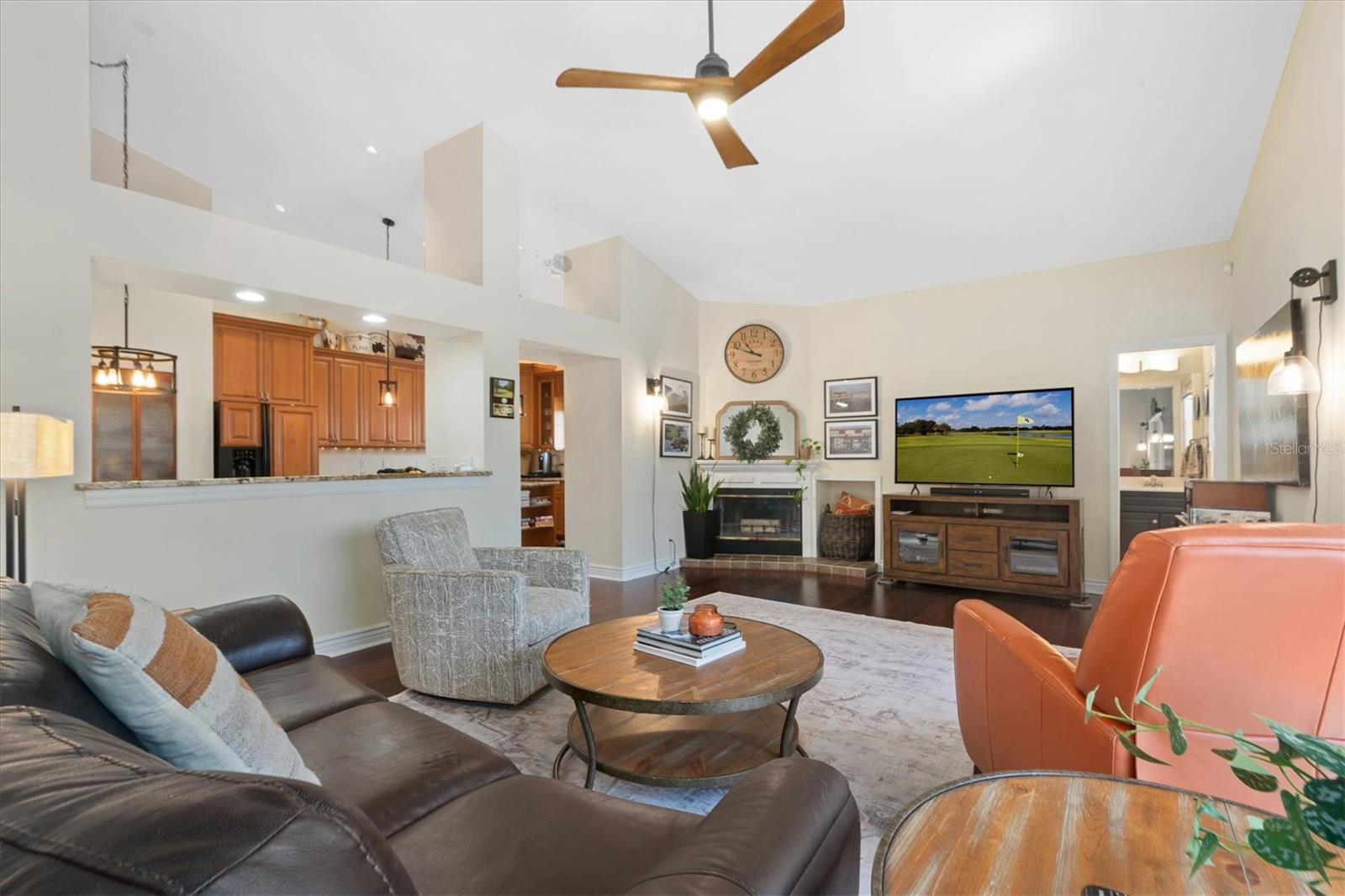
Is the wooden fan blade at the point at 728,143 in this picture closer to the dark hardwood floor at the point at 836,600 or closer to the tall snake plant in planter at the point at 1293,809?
the tall snake plant in planter at the point at 1293,809

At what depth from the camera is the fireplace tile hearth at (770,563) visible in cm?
590

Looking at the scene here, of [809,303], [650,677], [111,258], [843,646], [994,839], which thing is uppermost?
[809,303]

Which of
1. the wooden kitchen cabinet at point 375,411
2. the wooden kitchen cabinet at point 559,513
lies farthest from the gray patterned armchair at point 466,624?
the wooden kitchen cabinet at point 559,513

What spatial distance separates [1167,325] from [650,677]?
5.06 m

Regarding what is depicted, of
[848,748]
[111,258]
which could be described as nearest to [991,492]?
[848,748]

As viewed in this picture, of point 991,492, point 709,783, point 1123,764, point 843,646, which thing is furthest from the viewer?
point 991,492

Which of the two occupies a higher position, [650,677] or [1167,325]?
[1167,325]

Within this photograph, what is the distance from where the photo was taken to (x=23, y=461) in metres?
2.10

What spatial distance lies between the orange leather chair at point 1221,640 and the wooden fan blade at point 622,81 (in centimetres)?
232

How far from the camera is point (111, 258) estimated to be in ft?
9.39

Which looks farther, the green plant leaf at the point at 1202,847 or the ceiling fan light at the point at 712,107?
the ceiling fan light at the point at 712,107

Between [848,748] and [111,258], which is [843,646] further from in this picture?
[111,258]

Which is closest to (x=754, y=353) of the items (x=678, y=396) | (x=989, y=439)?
(x=678, y=396)

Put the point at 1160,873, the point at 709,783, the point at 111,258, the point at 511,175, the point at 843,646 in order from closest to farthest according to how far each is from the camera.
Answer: the point at 1160,873 → the point at 709,783 → the point at 111,258 → the point at 843,646 → the point at 511,175
